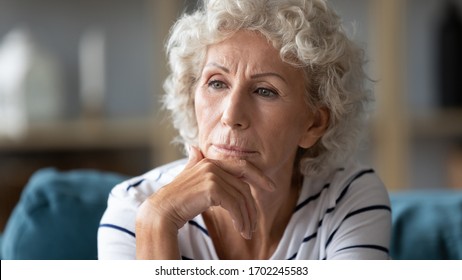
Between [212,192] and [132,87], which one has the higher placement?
[132,87]

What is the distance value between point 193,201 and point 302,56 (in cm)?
27

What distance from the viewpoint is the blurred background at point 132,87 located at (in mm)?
2760

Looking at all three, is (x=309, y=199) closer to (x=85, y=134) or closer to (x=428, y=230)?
(x=428, y=230)

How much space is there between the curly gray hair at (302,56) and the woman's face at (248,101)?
0.07 feet

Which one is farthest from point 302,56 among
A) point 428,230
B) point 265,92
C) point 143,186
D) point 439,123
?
point 439,123

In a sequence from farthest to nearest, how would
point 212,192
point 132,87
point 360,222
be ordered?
point 132,87 → point 360,222 → point 212,192

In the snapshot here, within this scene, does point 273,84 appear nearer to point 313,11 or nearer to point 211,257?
point 313,11

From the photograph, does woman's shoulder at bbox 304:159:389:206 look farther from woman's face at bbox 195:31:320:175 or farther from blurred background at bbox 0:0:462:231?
blurred background at bbox 0:0:462:231

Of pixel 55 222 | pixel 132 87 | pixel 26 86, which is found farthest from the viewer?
pixel 132 87

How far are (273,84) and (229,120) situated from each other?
0.09 meters

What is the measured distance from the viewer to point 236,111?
108 cm

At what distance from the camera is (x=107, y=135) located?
2.85 metres

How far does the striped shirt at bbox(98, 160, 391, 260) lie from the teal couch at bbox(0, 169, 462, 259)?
298 mm

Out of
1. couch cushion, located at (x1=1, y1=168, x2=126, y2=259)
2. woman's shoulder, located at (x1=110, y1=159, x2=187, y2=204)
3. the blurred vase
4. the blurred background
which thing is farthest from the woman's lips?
the blurred vase
